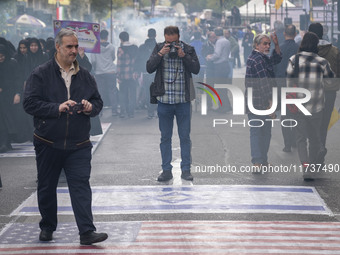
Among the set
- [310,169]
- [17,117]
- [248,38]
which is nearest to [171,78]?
[310,169]

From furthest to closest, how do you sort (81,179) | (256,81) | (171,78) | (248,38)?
(248,38)
(256,81)
(171,78)
(81,179)

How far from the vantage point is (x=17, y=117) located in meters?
14.6

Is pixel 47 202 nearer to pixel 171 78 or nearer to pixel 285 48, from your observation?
pixel 171 78

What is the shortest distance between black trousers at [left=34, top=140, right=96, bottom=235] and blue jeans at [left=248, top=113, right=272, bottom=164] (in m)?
4.28

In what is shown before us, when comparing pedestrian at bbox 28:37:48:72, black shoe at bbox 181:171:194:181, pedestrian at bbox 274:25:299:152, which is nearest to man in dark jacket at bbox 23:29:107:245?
black shoe at bbox 181:171:194:181

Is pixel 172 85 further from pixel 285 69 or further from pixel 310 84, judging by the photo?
pixel 285 69

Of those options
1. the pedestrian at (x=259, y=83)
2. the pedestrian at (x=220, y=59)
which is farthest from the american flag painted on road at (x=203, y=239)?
the pedestrian at (x=220, y=59)

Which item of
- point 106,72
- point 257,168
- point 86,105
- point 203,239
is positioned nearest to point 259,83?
point 257,168

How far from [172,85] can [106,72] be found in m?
9.33

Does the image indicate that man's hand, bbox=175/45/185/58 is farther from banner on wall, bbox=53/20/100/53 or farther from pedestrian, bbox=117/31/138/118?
pedestrian, bbox=117/31/138/118

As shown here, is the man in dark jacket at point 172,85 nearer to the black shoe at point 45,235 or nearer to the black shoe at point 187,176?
the black shoe at point 187,176

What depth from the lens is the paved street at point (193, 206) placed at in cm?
686

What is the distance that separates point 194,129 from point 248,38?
2618 cm

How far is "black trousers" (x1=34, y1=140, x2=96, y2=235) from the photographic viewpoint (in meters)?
6.89
